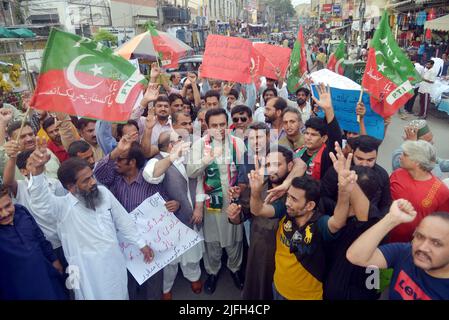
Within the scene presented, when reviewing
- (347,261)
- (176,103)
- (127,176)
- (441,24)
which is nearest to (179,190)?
(127,176)

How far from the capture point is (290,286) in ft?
7.76

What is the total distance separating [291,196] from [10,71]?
31.3ft

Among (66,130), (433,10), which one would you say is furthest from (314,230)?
(433,10)

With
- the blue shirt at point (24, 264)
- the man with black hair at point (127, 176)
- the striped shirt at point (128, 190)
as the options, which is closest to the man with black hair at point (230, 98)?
the man with black hair at point (127, 176)

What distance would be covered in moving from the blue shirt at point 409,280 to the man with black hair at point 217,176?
1.51m

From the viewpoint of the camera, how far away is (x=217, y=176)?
3129 mm

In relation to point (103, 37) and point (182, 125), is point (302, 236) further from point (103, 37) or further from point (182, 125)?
point (103, 37)

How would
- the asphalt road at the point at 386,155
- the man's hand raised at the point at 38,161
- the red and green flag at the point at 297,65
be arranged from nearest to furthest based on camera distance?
1. the man's hand raised at the point at 38,161
2. the asphalt road at the point at 386,155
3. the red and green flag at the point at 297,65

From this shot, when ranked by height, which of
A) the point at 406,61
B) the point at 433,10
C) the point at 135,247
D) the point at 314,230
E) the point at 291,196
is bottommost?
the point at 135,247

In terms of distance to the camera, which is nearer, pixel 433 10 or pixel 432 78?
pixel 432 78

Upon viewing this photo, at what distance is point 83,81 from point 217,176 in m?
1.37

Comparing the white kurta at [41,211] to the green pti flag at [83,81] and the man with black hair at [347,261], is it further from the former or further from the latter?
the man with black hair at [347,261]

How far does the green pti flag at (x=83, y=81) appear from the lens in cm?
270
